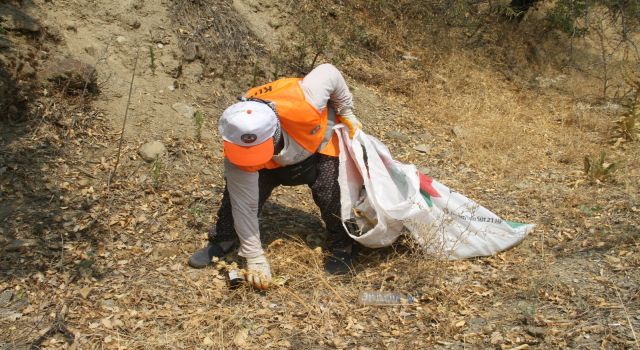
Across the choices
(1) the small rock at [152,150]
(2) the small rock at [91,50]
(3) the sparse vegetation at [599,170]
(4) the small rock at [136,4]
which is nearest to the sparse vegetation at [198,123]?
(1) the small rock at [152,150]

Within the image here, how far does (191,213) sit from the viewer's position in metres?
3.39

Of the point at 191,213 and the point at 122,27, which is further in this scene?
the point at 122,27

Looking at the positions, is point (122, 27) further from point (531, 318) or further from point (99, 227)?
point (531, 318)

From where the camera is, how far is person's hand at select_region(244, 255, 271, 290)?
8.95 ft

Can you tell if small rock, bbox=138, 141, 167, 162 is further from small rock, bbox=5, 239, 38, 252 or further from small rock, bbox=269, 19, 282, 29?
small rock, bbox=269, 19, 282, 29

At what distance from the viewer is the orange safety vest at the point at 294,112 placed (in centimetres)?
262

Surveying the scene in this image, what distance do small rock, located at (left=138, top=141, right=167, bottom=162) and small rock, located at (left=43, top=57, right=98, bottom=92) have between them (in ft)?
1.72

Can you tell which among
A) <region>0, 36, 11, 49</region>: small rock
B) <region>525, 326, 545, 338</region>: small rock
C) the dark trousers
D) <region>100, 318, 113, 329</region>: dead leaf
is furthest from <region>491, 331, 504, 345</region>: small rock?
<region>0, 36, 11, 49</region>: small rock

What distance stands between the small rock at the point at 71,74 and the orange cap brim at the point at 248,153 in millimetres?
1720

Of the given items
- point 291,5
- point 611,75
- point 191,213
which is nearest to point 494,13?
point 611,75

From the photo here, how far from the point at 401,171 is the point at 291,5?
310cm

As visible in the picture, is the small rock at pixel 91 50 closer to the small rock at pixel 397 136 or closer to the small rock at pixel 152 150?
the small rock at pixel 152 150

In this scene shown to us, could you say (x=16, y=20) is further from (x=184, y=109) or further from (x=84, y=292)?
(x=84, y=292)

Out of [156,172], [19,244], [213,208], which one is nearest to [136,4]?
[156,172]
